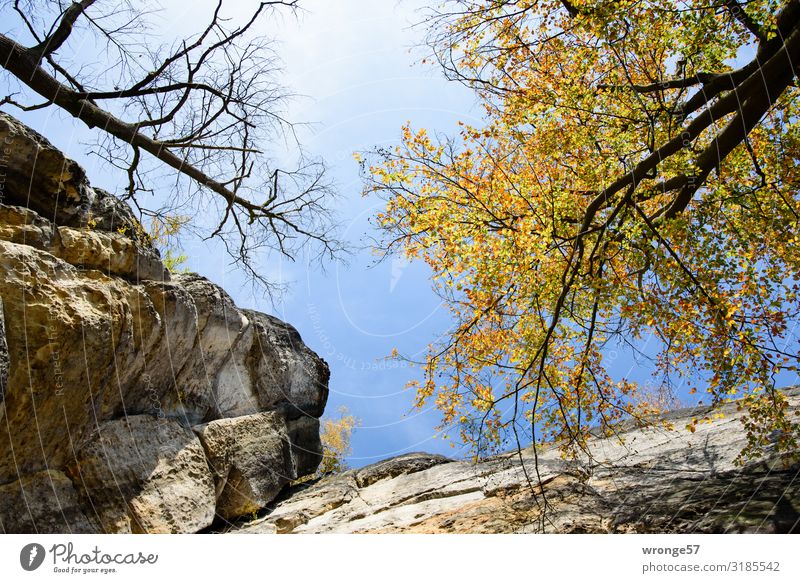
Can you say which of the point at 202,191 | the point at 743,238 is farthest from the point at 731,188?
the point at 202,191

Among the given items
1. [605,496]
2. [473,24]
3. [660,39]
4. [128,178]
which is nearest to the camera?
[605,496]

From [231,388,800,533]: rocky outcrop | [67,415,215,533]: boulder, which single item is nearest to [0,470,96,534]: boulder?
[67,415,215,533]: boulder

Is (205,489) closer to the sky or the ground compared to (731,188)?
closer to the ground

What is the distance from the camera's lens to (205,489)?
34.4 feet

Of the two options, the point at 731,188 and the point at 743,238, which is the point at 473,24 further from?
the point at 743,238

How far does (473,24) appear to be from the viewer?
33.5 ft

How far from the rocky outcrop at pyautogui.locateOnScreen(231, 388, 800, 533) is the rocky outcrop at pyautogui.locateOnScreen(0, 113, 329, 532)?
1.63 metres

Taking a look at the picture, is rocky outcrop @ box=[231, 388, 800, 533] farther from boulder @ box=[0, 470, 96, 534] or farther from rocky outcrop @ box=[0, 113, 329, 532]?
boulder @ box=[0, 470, 96, 534]

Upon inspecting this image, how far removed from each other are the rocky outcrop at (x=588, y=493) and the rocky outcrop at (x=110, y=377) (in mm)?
1629

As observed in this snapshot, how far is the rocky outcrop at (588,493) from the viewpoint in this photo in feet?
22.5

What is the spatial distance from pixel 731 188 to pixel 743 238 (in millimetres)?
1033
